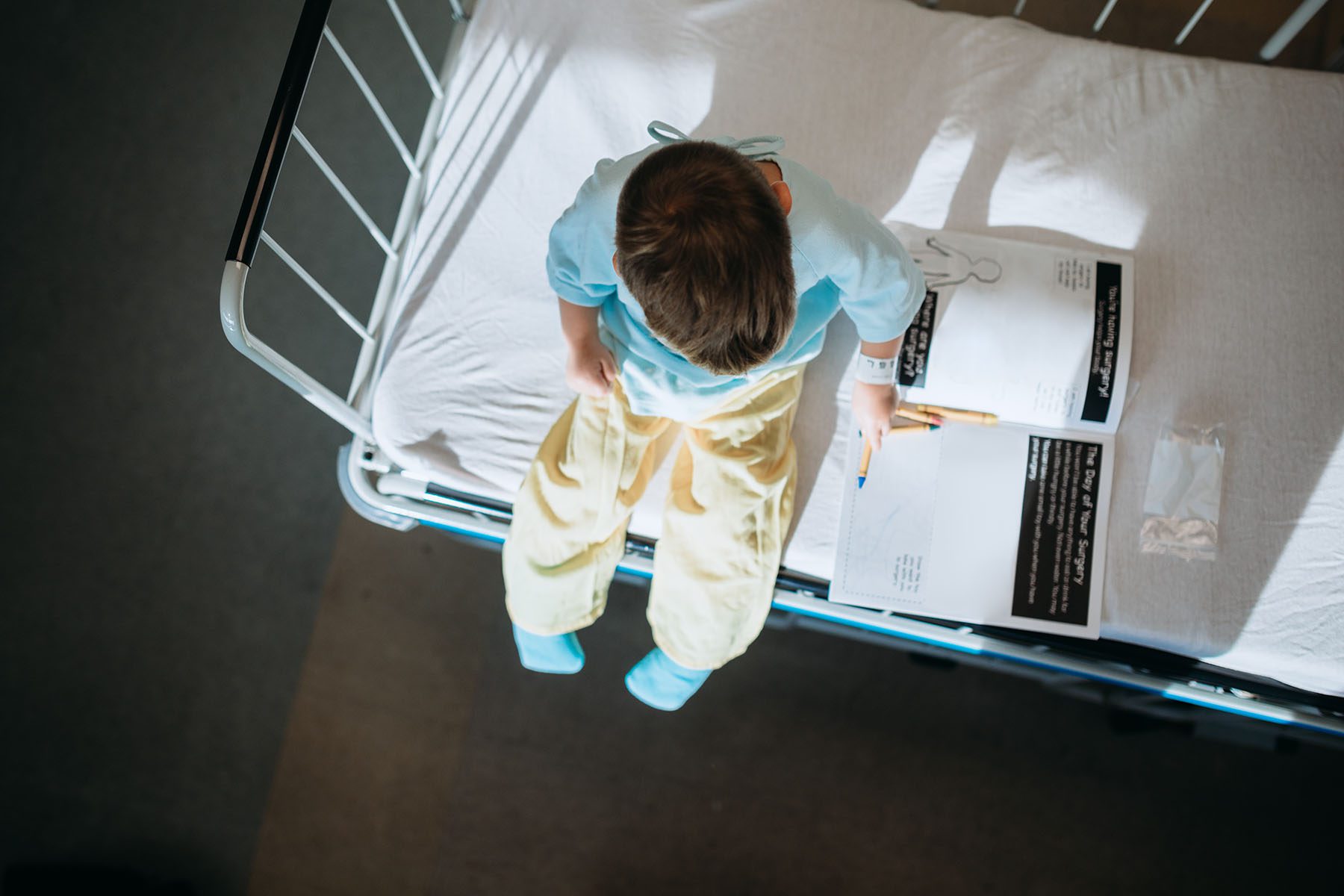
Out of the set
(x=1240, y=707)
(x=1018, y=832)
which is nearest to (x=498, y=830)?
(x=1018, y=832)

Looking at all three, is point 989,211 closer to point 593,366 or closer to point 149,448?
point 593,366

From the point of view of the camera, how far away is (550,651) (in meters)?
1.12

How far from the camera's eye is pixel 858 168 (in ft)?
3.69

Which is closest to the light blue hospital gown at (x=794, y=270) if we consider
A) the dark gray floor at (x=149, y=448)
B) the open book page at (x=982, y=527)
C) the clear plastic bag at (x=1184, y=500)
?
the open book page at (x=982, y=527)

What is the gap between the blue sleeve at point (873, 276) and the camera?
2.59 feet

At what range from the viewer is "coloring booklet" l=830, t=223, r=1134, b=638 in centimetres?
101

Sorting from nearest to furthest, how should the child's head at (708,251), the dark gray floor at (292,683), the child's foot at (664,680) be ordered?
the child's head at (708,251)
the child's foot at (664,680)
the dark gray floor at (292,683)

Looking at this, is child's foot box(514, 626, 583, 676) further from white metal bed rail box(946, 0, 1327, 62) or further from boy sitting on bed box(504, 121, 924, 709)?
white metal bed rail box(946, 0, 1327, 62)

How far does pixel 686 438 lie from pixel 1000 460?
16.8 inches

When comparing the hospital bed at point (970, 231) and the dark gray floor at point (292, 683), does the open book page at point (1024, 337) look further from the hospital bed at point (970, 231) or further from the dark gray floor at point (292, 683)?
the dark gray floor at point (292, 683)

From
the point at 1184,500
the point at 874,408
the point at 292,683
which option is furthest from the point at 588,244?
the point at 292,683

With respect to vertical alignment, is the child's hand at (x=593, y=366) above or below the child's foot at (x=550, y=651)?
above

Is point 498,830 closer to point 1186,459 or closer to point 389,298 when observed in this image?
point 389,298

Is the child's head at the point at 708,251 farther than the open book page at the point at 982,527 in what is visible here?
No
